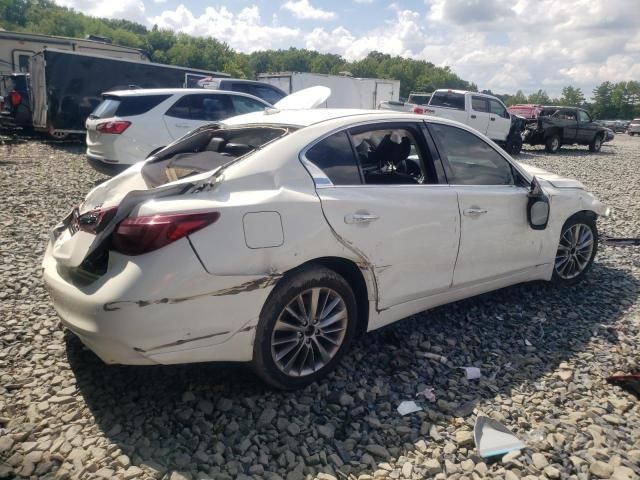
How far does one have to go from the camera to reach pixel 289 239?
2674mm

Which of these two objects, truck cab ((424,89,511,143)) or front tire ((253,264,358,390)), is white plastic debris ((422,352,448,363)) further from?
truck cab ((424,89,511,143))

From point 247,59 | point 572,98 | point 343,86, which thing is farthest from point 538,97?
point 343,86

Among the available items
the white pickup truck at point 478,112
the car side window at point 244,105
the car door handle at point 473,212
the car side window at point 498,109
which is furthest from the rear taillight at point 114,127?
the car side window at point 498,109

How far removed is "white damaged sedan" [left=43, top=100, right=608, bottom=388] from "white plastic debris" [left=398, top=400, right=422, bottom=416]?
486 mm

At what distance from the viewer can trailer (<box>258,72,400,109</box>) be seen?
935 inches

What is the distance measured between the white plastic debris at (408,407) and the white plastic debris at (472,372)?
19.8 inches

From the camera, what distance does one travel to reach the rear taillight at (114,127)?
802 cm

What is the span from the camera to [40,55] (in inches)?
500

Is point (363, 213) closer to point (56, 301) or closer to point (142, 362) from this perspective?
point (142, 362)

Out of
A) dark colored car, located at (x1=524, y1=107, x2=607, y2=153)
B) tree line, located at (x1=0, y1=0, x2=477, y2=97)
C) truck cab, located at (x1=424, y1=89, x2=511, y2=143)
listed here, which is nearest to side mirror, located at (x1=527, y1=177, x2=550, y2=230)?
truck cab, located at (x1=424, y1=89, x2=511, y2=143)

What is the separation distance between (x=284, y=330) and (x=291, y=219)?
65 cm

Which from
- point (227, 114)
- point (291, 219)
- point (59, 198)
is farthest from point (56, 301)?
point (227, 114)

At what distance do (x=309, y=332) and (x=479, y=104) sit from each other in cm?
1569

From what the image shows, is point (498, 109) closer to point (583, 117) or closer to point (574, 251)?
point (583, 117)
